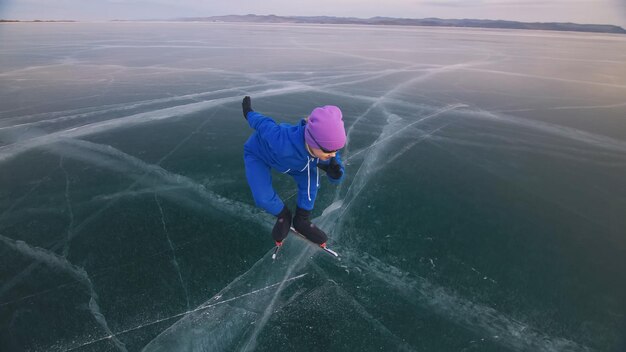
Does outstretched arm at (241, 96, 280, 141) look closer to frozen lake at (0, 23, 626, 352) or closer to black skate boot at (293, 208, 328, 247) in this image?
black skate boot at (293, 208, 328, 247)

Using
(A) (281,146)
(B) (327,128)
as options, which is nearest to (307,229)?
(A) (281,146)

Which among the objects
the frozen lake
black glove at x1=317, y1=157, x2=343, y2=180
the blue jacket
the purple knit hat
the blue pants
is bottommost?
the frozen lake

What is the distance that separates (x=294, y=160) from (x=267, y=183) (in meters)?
0.33

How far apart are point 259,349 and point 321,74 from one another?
22.8ft

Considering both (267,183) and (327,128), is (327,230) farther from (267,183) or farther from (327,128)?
(327,128)

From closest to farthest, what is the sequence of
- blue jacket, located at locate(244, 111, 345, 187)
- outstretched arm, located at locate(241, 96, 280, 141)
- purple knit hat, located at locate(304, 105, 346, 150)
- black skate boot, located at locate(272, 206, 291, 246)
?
purple knit hat, located at locate(304, 105, 346, 150), blue jacket, located at locate(244, 111, 345, 187), outstretched arm, located at locate(241, 96, 280, 141), black skate boot, located at locate(272, 206, 291, 246)

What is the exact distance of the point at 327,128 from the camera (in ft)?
5.88

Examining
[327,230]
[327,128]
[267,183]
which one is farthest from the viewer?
[327,230]

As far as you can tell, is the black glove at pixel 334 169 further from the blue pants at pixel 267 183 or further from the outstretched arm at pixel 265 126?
the outstretched arm at pixel 265 126

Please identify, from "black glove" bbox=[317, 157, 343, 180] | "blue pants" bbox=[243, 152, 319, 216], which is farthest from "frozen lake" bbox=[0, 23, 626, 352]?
"black glove" bbox=[317, 157, 343, 180]

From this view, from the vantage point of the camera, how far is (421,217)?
8.93 ft

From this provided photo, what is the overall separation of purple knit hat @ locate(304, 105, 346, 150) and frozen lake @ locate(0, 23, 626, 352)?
91 cm

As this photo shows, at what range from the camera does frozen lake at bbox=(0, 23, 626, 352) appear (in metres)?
1.82

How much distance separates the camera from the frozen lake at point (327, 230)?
A: 1.82 meters
